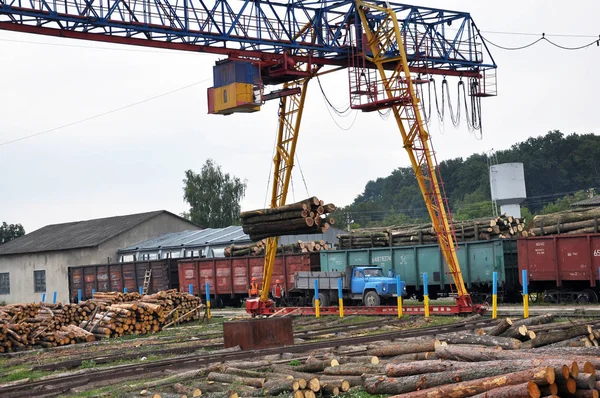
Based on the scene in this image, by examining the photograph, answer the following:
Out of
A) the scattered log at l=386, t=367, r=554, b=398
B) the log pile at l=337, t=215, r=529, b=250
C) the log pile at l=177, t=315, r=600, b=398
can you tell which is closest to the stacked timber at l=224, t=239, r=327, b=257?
the log pile at l=337, t=215, r=529, b=250

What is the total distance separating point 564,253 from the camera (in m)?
26.7

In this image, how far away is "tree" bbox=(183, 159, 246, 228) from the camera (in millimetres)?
80875

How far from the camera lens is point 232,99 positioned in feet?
83.3

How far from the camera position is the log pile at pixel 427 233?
29203 mm

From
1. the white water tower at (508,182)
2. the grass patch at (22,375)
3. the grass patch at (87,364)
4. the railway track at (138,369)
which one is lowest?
the grass patch at (22,375)

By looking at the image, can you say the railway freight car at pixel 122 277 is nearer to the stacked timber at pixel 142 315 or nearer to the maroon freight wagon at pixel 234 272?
the maroon freight wagon at pixel 234 272

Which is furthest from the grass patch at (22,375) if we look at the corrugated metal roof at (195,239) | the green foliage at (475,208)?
the green foliage at (475,208)

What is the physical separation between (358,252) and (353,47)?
8.26 meters

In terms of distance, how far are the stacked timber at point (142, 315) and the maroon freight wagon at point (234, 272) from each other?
528 cm

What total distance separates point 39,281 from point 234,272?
920 inches

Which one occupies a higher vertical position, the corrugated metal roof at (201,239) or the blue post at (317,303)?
the corrugated metal roof at (201,239)

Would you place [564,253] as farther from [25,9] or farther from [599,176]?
[599,176]

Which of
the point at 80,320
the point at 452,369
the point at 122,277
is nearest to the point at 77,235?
the point at 122,277

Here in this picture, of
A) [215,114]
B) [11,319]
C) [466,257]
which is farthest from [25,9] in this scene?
[466,257]
